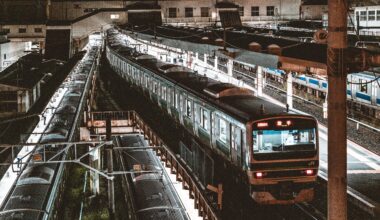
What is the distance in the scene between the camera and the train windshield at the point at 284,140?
10.7m

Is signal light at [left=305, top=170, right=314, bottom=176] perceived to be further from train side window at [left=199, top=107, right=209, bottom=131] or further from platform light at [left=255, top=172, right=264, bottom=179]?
train side window at [left=199, top=107, right=209, bottom=131]

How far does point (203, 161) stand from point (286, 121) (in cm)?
349

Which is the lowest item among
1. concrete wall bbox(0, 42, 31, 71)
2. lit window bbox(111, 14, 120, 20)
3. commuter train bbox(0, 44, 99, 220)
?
commuter train bbox(0, 44, 99, 220)

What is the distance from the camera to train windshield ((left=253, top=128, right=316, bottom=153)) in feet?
35.2

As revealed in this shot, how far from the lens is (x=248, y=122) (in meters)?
10.6

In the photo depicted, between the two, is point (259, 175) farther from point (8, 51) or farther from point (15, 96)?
point (8, 51)

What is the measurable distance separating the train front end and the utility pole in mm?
4894

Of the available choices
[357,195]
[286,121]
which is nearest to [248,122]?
[286,121]

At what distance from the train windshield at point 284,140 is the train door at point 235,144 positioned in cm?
54

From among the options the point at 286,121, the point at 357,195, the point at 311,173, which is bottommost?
the point at 357,195

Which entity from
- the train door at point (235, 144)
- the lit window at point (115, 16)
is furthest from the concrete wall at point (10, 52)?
the train door at point (235, 144)

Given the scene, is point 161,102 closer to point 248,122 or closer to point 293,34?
point 248,122

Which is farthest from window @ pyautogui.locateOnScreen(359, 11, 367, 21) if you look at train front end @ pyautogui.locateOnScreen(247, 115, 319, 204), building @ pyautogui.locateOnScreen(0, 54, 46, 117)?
train front end @ pyautogui.locateOnScreen(247, 115, 319, 204)

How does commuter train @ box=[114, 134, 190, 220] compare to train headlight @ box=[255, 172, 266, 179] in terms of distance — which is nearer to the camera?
train headlight @ box=[255, 172, 266, 179]
